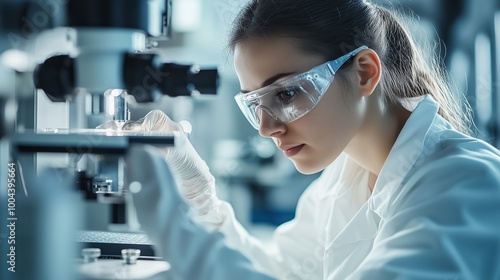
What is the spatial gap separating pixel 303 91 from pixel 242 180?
9.37 feet

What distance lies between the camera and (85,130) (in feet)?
2.39

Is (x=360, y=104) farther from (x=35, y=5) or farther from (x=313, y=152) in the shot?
(x=35, y=5)

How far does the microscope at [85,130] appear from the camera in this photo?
60 cm

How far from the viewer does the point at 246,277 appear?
2.40 ft

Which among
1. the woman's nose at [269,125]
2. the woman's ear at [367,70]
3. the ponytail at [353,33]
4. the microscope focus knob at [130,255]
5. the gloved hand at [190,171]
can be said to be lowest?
the microscope focus knob at [130,255]

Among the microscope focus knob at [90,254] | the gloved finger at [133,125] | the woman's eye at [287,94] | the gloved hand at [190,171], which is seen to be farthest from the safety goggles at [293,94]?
the microscope focus knob at [90,254]

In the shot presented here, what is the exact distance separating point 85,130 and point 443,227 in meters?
0.56

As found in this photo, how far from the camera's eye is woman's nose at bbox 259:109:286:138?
99 cm

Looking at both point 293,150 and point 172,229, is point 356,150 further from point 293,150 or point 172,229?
point 172,229

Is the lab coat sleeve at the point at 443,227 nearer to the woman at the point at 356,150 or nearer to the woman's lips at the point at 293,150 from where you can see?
the woman at the point at 356,150

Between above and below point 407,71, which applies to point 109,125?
below

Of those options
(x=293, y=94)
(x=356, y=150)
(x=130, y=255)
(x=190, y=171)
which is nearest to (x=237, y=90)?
(x=356, y=150)

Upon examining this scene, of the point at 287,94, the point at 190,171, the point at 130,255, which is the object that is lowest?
the point at 130,255

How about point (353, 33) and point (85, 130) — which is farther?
point (353, 33)
